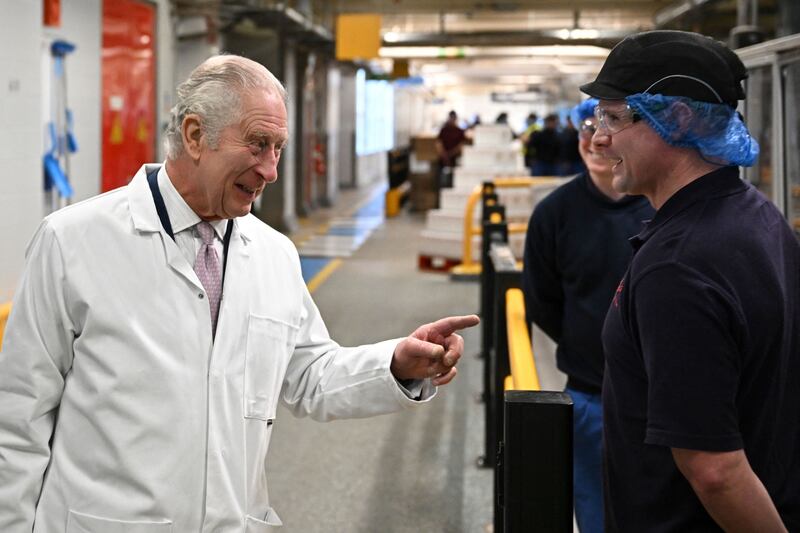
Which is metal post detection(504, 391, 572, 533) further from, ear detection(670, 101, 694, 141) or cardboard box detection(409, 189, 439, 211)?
cardboard box detection(409, 189, 439, 211)

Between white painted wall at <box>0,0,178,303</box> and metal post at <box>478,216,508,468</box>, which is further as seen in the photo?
white painted wall at <box>0,0,178,303</box>

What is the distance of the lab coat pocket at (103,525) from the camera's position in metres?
1.98

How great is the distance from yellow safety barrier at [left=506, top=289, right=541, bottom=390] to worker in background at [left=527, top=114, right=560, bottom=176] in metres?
14.7

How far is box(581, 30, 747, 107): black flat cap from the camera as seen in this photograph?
1.70 m

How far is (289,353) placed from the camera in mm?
2311

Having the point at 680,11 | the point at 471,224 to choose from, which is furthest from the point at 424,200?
the point at 471,224

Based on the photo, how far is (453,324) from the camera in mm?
2191

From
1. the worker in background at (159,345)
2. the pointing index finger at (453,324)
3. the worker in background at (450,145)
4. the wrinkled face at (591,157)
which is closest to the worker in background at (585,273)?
the wrinkled face at (591,157)

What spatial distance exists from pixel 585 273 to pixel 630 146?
1462mm

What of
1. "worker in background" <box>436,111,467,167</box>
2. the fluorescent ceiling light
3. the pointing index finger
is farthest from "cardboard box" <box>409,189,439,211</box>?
the pointing index finger

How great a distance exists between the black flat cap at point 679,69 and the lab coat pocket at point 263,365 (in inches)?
35.7

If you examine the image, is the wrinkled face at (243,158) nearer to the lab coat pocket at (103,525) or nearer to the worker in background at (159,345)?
the worker in background at (159,345)

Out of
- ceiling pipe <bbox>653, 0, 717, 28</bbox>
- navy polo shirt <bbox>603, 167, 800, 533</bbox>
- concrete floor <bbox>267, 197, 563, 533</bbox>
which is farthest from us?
ceiling pipe <bbox>653, 0, 717, 28</bbox>

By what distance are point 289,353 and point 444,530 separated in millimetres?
2360
